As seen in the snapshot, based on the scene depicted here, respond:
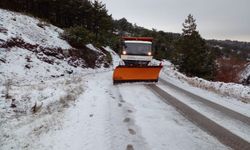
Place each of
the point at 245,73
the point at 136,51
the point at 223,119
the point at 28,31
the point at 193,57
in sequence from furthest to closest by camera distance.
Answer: the point at 193,57, the point at 245,73, the point at 28,31, the point at 136,51, the point at 223,119

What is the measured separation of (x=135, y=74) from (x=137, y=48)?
3704mm

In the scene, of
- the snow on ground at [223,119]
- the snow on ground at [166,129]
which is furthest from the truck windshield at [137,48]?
the snow on ground at [166,129]

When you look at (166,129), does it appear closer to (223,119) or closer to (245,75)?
(223,119)

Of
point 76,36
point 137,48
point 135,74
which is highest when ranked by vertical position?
point 76,36

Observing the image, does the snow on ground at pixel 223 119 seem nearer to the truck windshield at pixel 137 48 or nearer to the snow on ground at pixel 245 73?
the truck windshield at pixel 137 48

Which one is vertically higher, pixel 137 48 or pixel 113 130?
pixel 137 48

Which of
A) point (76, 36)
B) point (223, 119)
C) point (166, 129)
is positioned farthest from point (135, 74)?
point (76, 36)

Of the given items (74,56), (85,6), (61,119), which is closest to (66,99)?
(61,119)

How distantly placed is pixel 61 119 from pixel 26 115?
1.97 m

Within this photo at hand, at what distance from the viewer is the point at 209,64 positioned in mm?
59594

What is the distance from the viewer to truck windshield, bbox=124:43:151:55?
22.0 metres

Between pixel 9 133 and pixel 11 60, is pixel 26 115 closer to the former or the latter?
pixel 9 133

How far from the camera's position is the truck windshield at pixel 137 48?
22.0 m

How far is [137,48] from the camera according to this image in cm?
2205
